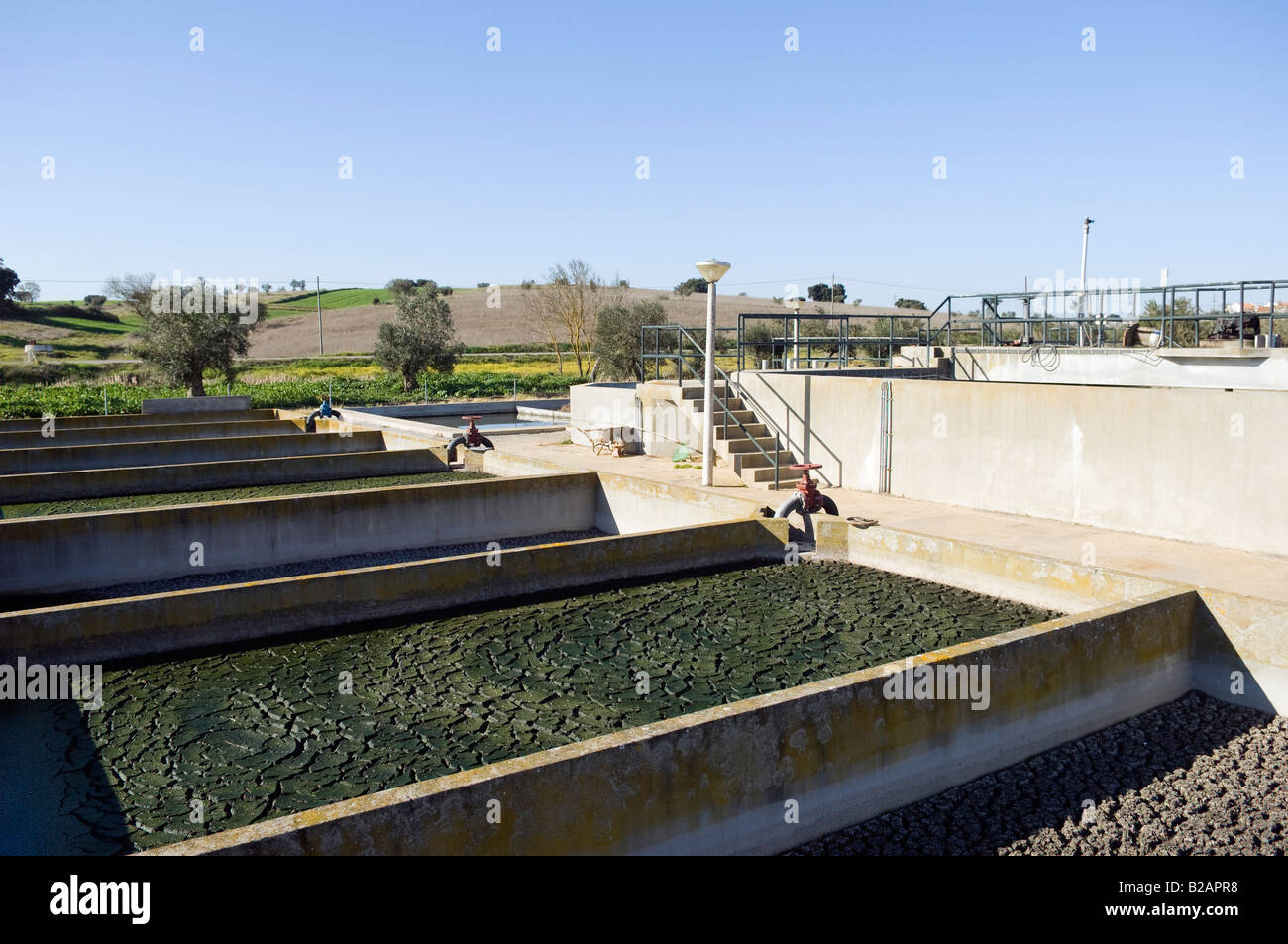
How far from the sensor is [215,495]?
59.7ft

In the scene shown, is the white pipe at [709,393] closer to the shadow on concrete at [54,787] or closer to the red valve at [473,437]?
the red valve at [473,437]

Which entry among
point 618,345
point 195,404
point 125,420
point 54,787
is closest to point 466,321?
point 618,345

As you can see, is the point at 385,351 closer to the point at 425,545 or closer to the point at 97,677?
the point at 425,545

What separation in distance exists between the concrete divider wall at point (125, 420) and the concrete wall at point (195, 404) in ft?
1.68

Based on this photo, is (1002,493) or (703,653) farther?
(1002,493)

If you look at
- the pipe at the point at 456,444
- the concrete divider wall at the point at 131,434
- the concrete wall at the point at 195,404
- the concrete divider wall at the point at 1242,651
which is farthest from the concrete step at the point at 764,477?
the concrete wall at the point at 195,404

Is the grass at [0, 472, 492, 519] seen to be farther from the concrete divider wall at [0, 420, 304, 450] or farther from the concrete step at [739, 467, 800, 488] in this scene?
the concrete step at [739, 467, 800, 488]

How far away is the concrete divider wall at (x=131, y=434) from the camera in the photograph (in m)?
23.2

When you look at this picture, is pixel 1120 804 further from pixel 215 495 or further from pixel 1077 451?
pixel 215 495

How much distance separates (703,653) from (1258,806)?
460 cm

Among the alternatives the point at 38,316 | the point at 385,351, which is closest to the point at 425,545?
the point at 385,351

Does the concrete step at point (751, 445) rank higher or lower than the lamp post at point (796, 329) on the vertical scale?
lower

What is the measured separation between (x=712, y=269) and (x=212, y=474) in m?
10.8

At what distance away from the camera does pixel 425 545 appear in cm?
1505
